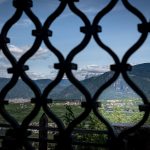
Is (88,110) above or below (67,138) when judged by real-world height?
above

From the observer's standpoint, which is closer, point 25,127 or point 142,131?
point 142,131

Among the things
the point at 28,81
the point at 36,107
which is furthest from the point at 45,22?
the point at 36,107

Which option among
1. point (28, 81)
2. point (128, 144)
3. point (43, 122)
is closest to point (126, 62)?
point (128, 144)

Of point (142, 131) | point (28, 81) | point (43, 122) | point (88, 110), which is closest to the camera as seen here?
point (142, 131)

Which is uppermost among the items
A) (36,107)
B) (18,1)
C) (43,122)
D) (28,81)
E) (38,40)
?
(18,1)

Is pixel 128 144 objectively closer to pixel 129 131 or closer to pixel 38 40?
pixel 129 131

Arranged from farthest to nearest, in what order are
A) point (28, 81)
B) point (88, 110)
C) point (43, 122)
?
point (43, 122) < point (28, 81) < point (88, 110)
